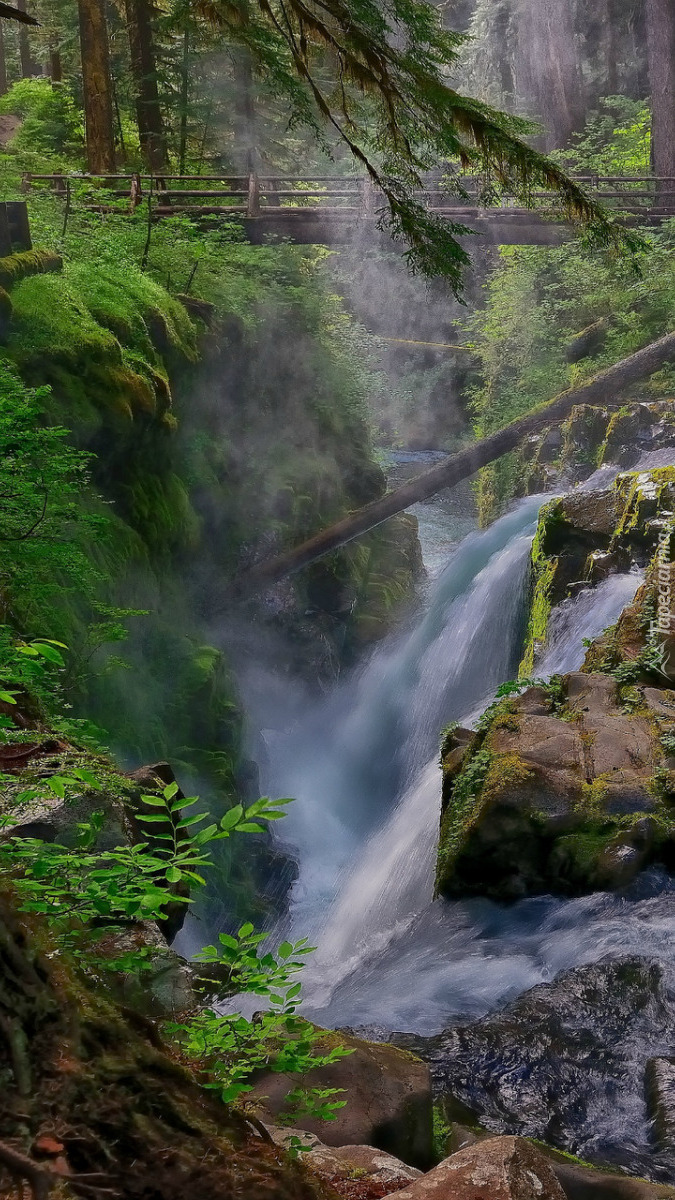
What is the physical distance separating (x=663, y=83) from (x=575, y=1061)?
22539 millimetres

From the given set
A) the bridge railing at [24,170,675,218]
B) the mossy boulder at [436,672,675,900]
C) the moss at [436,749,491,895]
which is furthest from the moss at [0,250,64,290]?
the mossy boulder at [436,672,675,900]

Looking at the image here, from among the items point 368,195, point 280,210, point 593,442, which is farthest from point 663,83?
point 280,210

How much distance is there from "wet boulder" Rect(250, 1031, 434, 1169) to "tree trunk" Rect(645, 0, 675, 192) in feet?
72.1

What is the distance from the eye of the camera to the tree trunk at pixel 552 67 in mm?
27344

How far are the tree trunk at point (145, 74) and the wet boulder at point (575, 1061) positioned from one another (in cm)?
1773

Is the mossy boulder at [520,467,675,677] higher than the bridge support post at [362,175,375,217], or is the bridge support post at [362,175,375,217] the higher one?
the bridge support post at [362,175,375,217]

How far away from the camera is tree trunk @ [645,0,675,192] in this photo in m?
20.8

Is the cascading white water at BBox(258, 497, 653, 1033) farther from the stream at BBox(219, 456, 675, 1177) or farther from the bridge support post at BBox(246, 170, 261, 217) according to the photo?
the bridge support post at BBox(246, 170, 261, 217)

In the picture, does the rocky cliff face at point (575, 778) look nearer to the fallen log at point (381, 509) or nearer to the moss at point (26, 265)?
the fallen log at point (381, 509)

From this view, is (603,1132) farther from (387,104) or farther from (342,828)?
(342,828)

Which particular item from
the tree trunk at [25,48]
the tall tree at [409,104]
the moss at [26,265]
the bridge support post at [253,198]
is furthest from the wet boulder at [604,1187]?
the tree trunk at [25,48]

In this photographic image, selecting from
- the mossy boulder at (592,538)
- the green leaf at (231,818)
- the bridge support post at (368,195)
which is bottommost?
the mossy boulder at (592,538)

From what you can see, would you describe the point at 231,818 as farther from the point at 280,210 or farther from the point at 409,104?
the point at 280,210

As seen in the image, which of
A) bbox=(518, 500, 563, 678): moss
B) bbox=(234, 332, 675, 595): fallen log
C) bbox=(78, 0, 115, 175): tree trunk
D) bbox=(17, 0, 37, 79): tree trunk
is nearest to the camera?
bbox=(518, 500, 563, 678): moss
